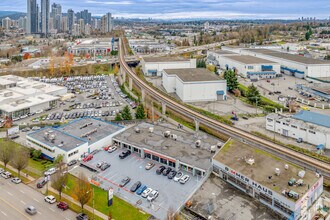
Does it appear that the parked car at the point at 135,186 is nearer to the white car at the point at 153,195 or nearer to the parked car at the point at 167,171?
the white car at the point at 153,195

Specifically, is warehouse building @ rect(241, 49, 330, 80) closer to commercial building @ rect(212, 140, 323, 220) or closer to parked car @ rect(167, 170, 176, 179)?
commercial building @ rect(212, 140, 323, 220)

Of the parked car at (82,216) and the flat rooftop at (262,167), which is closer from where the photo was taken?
the parked car at (82,216)

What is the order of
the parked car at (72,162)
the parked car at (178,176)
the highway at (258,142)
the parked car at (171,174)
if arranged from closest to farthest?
1. the highway at (258,142)
2. the parked car at (178,176)
3. the parked car at (171,174)
4. the parked car at (72,162)

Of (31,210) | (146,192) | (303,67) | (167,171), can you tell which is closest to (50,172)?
(31,210)

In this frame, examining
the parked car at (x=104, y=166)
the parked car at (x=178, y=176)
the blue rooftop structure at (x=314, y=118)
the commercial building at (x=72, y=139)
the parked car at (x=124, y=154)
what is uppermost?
the blue rooftop structure at (x=314, y=118)

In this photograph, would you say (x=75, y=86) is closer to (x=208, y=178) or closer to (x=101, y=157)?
(x=101, y=157)

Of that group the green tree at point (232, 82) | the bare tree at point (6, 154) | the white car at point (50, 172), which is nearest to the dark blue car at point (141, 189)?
the white car at point (50, 172)
